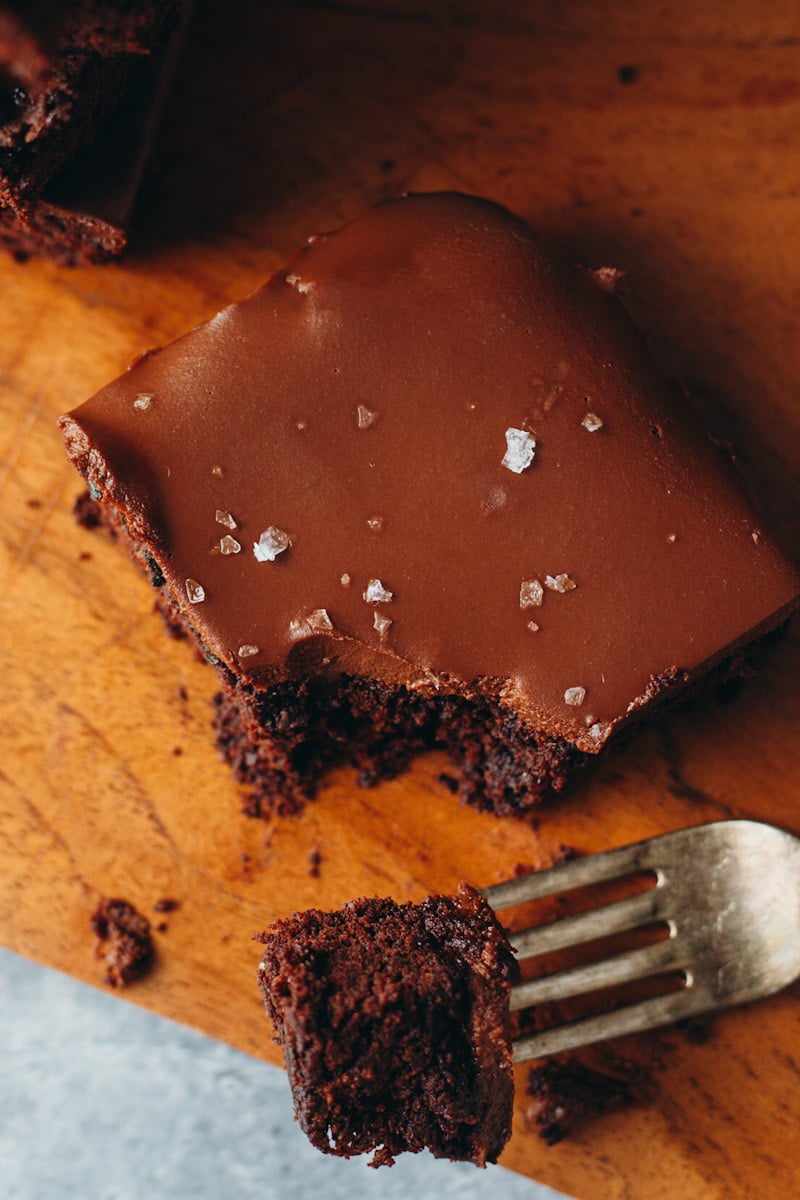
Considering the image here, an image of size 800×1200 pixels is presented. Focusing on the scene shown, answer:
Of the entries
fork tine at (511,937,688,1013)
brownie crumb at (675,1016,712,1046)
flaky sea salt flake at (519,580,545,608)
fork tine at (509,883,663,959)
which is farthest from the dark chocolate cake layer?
brownie crumb at (675,1016,712,1046)

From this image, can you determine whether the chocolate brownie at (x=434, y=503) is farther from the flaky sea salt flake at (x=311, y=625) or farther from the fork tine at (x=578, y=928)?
the fork tine at (x=578, y=928)

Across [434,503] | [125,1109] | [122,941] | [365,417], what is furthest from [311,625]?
[125,1109]

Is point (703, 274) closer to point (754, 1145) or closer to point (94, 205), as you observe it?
point (94, 205)

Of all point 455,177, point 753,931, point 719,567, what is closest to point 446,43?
point 455,177

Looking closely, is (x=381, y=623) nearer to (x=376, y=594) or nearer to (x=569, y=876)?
(x=376, y=594)

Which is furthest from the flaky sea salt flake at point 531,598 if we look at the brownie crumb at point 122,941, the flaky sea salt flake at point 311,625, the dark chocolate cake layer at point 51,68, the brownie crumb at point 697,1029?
the dark chocolate cake layer at point 51,68
